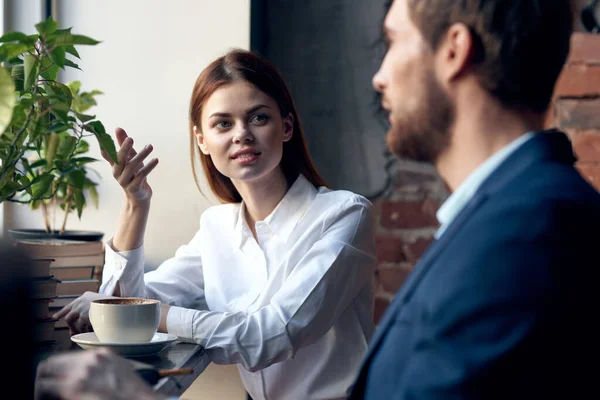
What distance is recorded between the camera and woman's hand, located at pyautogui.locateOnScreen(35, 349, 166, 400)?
2.45 feet

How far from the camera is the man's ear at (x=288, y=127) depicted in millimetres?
1563

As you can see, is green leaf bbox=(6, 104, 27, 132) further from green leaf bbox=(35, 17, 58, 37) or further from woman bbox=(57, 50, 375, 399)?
woman bbox=(57, 50, 375, 399)

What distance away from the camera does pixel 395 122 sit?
822 millimetres

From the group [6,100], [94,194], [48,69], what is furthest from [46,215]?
[6,100]

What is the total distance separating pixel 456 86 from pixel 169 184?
1.06 meters

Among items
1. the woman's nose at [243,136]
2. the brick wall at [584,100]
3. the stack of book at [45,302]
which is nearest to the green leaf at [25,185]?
the stack of book at [45,302]

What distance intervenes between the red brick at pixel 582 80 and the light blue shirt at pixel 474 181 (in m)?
0.95

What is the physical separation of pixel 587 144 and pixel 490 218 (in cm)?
109

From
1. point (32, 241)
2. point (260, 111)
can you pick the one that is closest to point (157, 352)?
point (32, 241)

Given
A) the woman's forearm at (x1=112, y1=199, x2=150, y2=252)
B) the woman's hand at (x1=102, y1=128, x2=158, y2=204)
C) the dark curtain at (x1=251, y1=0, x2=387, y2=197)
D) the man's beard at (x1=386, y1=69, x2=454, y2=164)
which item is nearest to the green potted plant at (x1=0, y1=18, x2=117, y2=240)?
the woman's hand at (x1=102, y1=128, x2=158, y2=204)

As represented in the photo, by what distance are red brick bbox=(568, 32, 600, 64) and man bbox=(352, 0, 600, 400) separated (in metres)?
0.93

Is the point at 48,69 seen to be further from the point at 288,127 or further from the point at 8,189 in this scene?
the point at 288,127

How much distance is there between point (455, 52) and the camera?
0.77 metres

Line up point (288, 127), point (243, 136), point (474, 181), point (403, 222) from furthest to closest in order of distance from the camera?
point (403, 222)
point (288, 127)
point (243, 136)
point (474, 181)
